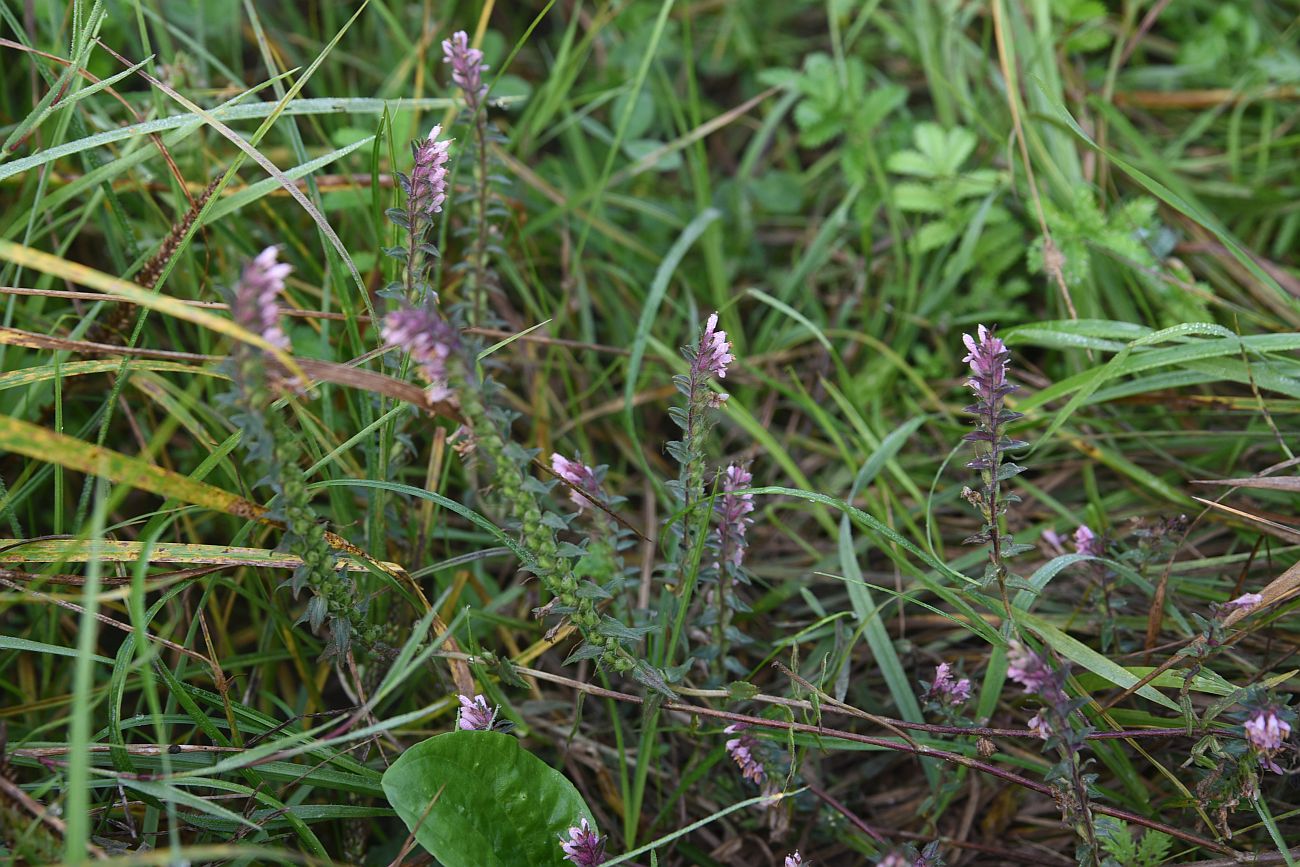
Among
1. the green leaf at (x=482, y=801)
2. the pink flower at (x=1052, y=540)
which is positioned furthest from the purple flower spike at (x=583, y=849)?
the pink flower at (x=1052, y=540)

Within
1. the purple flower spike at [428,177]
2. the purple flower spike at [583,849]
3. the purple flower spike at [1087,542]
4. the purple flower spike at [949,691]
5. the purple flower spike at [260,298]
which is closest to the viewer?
the purple flower spike at [260,298]

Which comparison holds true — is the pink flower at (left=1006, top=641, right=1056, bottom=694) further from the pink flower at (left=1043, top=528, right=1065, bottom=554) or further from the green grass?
the pink flower at (left=1043, top=528, right=1065, bottom=554)

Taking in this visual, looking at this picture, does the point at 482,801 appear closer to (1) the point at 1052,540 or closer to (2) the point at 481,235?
(2) the point at 481,235

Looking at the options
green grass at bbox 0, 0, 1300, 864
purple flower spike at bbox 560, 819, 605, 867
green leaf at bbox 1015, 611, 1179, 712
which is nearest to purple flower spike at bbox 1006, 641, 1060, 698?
green grass at bbox 0, 0, 1300, 864

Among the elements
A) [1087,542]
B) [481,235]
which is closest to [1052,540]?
[1087,542]

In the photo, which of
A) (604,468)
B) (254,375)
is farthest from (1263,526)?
(254,375)

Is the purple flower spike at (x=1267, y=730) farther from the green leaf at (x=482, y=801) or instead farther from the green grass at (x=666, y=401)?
the green leaf at (x=482, y=801)

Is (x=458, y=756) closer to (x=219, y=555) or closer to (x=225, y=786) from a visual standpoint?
(x=225, y=786)

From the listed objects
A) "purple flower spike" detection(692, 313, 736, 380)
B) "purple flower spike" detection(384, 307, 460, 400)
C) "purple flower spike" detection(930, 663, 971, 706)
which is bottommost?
"purple flower spike" detection(930, 663, 971, 706)
